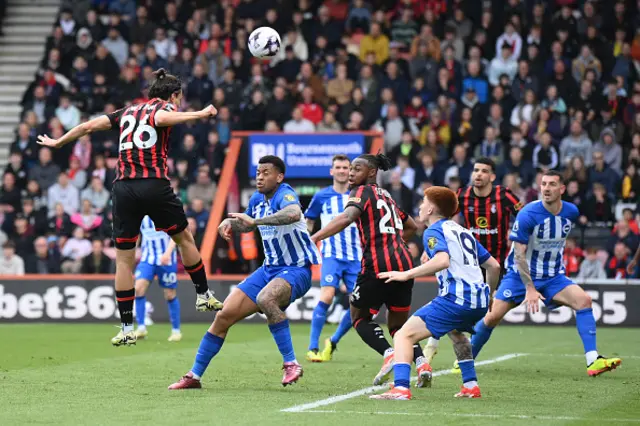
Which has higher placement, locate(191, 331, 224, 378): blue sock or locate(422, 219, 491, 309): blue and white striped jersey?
locate(422, 219, 491, 309): blue and white striped jersey

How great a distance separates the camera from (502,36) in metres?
23.9

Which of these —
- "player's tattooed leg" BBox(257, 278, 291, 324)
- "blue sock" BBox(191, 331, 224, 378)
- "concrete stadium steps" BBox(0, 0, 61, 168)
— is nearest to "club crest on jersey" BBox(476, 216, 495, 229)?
"player's tattooed leg" BBox(257, 278, 291, 324)

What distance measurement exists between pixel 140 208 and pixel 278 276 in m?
1.41

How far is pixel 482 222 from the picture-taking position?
13539mm

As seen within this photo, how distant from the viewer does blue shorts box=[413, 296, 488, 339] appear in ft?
31.3

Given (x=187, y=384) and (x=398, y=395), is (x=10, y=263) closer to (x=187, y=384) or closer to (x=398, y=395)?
(x=187, y=384)

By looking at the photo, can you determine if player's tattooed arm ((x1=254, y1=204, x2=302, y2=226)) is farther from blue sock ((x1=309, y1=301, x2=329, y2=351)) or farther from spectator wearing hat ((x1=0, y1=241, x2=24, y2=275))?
spectator wearing hat ((x1=0, y1=241, x2=24, y2=275))

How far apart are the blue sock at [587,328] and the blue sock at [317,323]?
3302mm

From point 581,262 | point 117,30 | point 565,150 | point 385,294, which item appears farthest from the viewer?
point 117,30

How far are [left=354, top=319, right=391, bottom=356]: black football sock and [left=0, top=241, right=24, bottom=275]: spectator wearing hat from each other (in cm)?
1204

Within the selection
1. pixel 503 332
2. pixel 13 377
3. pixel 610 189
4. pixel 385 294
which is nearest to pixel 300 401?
pixel 385 294

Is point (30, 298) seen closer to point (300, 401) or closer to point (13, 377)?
point (13, 377)

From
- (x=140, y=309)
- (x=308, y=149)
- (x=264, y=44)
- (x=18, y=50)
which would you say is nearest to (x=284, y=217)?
(x=264, y=44)

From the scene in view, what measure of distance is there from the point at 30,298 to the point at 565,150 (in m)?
10.1
